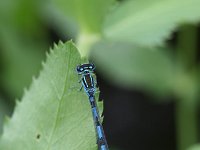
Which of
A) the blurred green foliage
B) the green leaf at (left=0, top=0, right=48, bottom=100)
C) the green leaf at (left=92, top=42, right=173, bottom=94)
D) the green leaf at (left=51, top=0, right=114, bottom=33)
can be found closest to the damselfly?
the green leaf at (left=51, top=0, right=114, bottom=33)

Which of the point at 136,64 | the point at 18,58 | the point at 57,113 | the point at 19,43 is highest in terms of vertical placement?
the point at 19,43

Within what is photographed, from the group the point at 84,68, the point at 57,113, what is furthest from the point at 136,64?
the point at 57,113

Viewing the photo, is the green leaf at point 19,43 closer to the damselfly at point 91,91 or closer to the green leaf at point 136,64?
the green leaf at point 136,64

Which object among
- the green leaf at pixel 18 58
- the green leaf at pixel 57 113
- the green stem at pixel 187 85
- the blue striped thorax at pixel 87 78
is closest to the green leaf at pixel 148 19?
the blue striped thorax at pixel 87 78

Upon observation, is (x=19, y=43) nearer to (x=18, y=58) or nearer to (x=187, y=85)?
(x=18, y=58)

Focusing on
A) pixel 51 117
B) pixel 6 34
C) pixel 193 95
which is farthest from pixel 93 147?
pixel 6 34
